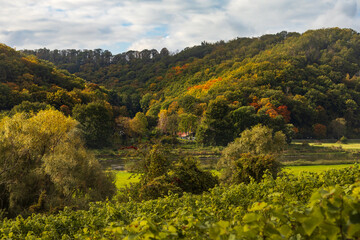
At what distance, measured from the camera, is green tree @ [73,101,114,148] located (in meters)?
57.6

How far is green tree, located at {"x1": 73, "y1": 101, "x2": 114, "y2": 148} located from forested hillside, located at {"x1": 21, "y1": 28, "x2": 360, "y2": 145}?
1982 cm

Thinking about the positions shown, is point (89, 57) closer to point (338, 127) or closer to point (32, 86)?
point (32, 86)

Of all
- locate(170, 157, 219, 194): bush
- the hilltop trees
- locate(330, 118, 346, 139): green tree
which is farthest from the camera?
locate(330, 118, 346, 139): green tree

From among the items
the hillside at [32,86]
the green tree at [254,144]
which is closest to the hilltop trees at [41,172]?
the green tree at [254,144]

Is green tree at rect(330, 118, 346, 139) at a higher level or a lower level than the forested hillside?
lower

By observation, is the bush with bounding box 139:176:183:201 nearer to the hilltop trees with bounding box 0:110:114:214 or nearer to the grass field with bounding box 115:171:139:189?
the hilltop trees with bounding box 0:110:114:214

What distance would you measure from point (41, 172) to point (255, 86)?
78.1 metres

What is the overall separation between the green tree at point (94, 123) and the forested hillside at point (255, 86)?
19815 millimetres

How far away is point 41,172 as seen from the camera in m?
17.5

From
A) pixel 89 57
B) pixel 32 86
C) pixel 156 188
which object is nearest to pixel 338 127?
pixel 156 188

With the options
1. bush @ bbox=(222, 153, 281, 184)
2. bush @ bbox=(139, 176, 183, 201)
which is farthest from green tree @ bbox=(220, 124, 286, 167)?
bush @ bbox=(139, 176, 183, 201)

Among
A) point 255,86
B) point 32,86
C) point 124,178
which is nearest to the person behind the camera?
point 124,178

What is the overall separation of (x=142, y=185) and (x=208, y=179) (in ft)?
13.9

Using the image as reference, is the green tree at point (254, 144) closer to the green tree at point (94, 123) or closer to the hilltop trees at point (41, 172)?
the hilltop trees at point (41, 172)
